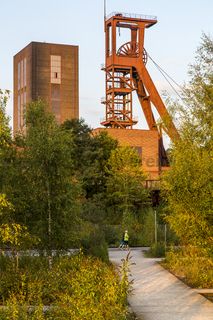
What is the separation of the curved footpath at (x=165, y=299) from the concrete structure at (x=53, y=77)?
255 feet

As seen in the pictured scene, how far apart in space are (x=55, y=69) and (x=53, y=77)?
5.11ft

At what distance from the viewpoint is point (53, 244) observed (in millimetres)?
17875

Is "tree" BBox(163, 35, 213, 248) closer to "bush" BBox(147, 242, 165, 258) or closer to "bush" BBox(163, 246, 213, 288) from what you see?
"bush" BBox(163, 246, 213, 288)

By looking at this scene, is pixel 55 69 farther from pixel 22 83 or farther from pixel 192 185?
pixel 192 185

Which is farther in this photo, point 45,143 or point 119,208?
point 119,208

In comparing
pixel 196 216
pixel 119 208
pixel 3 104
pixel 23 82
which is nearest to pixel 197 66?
pixel 196 216

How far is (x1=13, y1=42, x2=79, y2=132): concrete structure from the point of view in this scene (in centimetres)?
9625

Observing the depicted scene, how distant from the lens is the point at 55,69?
9819 centimetres

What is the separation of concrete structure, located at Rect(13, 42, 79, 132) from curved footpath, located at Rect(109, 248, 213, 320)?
77.6 m

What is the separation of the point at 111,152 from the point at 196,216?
115 ft

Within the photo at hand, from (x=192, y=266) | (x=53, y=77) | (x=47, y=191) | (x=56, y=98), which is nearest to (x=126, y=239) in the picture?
(x=192, y=266)

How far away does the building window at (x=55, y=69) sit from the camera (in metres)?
97.5

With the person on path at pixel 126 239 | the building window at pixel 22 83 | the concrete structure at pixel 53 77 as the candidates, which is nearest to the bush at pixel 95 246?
the person on path at pixel 126 239

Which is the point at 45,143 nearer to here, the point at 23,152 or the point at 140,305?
the point at 23,152
